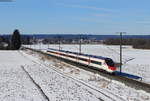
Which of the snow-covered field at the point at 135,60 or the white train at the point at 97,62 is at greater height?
the white train at the point at 97,62

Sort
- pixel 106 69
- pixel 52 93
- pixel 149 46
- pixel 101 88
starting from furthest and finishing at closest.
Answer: pixel 149 46 → pixel 106 69 → pixel 101 88 → pixel 52 93

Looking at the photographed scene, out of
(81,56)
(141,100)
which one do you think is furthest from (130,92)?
(81,56)

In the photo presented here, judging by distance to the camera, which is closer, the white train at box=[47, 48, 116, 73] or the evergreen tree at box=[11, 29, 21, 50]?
the white train at box=[47, 48, 116, 73]

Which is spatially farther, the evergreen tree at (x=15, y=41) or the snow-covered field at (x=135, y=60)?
the evergreen tree at (x=15, y=41)

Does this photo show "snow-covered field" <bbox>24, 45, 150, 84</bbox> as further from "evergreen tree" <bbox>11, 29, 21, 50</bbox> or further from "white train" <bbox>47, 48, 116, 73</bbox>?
"evergreen tree" <bbox>11, 29, 21, 50</bbox>

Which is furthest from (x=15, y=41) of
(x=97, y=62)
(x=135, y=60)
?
(x=97, y=62)

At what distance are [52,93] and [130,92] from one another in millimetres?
6514

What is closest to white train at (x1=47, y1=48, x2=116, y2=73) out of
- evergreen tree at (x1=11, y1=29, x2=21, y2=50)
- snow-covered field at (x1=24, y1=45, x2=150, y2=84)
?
snow-covered field at (x1=24, y1=45, x2=150, y2=84)

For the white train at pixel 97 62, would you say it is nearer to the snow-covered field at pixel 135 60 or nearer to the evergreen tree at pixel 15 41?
the snow-covered field at pixel 135 60

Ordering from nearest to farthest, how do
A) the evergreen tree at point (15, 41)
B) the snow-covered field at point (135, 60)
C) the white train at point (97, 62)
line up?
the white train at point (97, 62), the snow-covered field at point (135, 60), the evergreen tree at point (15, 41)

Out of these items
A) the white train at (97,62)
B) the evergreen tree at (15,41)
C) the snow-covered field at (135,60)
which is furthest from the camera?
the evergreen tree at (15,41)

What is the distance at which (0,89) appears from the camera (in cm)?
2558

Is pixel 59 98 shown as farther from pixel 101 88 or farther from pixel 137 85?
pixel 137 85

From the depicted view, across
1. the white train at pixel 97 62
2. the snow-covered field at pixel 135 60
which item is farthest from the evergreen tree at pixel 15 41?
the white train at pixel 97 62
